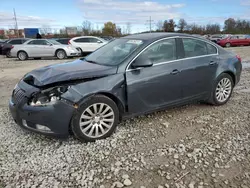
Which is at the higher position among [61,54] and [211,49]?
[211,49]

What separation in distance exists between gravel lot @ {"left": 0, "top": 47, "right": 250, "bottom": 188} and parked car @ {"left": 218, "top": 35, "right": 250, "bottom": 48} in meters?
24.8

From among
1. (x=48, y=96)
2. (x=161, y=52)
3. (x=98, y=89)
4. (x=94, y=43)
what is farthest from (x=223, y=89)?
(x=94, y=43)

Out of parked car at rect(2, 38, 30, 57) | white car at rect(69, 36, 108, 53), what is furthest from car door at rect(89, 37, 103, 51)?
parked car at rect(2, 38, 30, 57)

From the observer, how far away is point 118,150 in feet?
10.3

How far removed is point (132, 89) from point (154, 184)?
1.49m

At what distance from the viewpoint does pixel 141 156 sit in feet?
9.83

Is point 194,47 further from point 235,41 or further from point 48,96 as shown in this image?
point 235,41

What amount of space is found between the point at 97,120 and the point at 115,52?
4.42 feet

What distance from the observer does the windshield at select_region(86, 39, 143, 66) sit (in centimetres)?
374

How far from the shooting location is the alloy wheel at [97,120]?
326cm

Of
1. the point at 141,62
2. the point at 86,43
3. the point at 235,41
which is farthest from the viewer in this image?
the point at 235,41

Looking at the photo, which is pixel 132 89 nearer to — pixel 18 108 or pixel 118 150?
pixel 118 150

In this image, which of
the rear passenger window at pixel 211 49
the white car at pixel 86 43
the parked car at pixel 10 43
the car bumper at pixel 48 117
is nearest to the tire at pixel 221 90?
the rear passenger window at pixel 211 49

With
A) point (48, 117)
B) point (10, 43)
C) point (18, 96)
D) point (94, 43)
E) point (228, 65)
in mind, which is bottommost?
point (48, 117)
